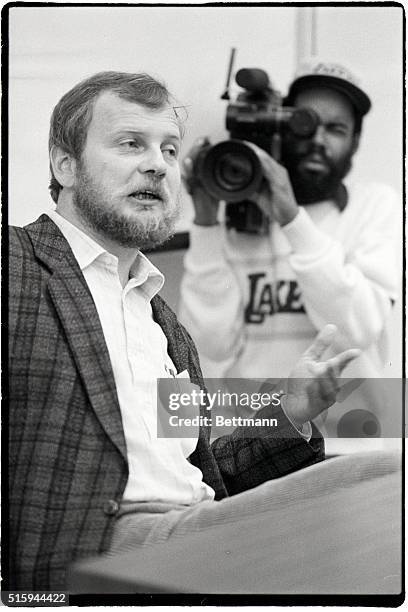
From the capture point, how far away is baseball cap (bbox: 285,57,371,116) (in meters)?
2.38

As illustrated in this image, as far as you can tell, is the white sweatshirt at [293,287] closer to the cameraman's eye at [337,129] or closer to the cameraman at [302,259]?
the cameraman at [302,259]

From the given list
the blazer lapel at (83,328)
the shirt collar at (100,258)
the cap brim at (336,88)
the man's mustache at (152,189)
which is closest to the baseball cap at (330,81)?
the cap brim at (336,88)

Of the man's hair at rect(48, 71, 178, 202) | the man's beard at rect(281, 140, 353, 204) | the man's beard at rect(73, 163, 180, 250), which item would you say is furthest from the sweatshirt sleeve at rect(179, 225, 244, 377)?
the man's hair at rect(48, 71, 178, 202)

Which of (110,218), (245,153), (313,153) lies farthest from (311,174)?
(110,218)

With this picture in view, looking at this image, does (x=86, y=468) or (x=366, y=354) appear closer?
(x=86, y=468)

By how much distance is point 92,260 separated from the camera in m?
2.30

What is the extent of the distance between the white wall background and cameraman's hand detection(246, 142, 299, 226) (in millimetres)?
156

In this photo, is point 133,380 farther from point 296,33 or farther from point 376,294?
point 296,33

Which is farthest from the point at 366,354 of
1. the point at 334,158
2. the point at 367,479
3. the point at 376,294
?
the point at 334,158

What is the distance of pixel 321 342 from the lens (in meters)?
2.37

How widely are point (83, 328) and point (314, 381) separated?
56 centimetres

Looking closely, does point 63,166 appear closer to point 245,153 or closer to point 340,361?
point 245,153

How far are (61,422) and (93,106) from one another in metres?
0.74

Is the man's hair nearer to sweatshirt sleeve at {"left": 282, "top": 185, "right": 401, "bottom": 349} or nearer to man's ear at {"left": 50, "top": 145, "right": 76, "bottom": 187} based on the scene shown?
man's ear at {"left": 50, "top": 145, "right": 76, "bottom": 187}
